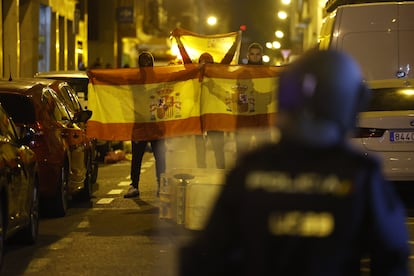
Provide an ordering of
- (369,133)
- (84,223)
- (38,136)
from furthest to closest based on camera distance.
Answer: (369,133) → (38,136) → (84,223)

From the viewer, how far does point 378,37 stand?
1545cm

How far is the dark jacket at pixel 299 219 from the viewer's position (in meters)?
3.10

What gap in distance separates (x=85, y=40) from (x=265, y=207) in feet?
126

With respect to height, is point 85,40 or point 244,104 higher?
point 85,40

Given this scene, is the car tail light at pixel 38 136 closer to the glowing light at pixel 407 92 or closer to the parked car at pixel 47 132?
the parked car at pixel 47 132

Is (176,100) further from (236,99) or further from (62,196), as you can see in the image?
(62,196)

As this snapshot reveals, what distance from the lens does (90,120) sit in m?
12.8

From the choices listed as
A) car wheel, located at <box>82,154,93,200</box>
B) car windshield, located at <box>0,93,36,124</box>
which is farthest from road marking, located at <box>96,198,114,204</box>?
car windshield, located at <box>0,93,36,124</box>

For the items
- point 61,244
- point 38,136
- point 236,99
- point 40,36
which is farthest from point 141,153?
point 40,36

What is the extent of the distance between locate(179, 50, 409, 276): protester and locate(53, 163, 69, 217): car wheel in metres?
8.93

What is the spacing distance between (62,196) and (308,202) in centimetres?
923

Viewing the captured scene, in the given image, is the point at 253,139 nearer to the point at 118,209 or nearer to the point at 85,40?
the point at 118,209

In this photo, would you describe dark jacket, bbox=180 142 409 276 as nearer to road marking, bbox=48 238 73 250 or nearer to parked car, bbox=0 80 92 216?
road marking, bbox=48 238 73 250

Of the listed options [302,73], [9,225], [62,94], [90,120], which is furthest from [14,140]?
[302,73]
